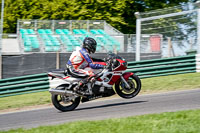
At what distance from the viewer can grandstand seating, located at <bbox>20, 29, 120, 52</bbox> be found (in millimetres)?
19297

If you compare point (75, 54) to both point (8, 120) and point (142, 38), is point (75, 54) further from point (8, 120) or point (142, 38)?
point (142, 38)

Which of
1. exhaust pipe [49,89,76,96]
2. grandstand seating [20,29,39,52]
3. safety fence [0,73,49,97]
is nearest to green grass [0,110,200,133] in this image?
exhaust pipe [49,89,76,96]

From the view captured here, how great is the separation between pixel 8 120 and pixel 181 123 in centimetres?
444

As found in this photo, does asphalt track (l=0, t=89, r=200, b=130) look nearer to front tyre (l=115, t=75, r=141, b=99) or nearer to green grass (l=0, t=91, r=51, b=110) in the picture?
front tyre (l=115, t=75, r=141, b=99)

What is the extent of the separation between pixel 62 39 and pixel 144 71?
28.6 feet

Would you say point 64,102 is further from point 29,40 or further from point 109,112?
point 29,40

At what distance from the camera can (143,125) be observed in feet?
19.0

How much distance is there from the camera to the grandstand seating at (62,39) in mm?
19297

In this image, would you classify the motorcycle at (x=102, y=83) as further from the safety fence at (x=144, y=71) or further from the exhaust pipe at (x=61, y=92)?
the safety fence at (x=144, y=71)

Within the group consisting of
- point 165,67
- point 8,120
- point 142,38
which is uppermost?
point 142,38

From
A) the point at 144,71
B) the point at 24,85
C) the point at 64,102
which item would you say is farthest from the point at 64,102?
the point at 144,71

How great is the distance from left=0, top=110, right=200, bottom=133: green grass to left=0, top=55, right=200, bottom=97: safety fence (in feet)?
22.1

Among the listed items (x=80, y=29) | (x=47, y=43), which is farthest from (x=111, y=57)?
(x=80, y=29)

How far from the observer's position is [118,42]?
1886 centimetres
